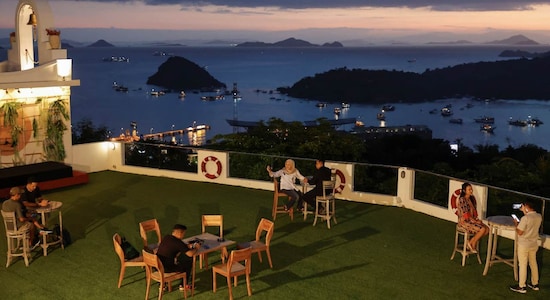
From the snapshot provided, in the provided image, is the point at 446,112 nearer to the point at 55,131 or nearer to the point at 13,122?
the point at 55,131

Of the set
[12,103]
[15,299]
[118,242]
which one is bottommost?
[15,299]

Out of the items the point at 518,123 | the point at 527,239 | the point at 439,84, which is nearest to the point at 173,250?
the point at 527,239

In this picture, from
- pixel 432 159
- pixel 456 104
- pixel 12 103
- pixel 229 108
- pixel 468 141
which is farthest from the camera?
pixel 229 108

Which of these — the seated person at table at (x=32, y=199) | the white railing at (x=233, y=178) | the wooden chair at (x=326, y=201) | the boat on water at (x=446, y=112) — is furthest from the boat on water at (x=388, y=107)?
the seated person at table at (x=32, y=199)

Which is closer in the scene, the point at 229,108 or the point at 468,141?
the point at 468,141

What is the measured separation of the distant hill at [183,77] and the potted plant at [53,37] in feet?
522

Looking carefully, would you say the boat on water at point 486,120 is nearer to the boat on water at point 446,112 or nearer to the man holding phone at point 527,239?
the boat on water at point 446,112

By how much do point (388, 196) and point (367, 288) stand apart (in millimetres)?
6390

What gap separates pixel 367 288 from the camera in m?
10.7

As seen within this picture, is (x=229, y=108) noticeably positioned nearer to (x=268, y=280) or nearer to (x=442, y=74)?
(x=442, y=74)

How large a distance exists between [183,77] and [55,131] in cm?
16557

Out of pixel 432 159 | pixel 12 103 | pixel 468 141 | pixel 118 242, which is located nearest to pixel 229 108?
pixel 468 141

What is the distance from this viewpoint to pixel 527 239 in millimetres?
10305

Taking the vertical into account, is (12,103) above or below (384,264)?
above
